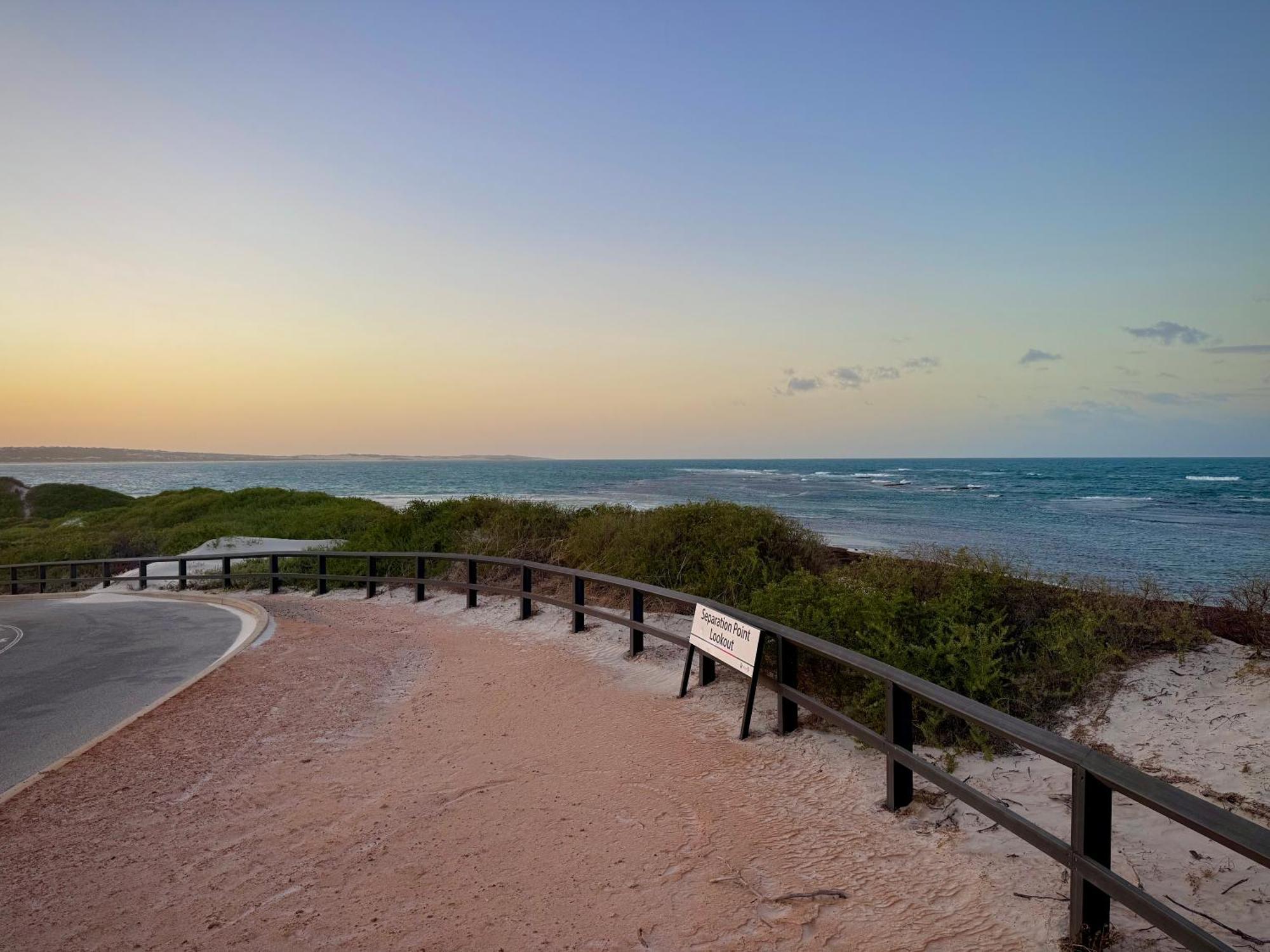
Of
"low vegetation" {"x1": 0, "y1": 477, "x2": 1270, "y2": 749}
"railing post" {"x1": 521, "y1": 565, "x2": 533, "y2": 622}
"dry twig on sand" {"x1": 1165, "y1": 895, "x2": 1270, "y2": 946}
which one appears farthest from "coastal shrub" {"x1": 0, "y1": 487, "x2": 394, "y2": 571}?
"dry twig on sand" {"x1": 1165, "y1": 895, "x2": 1270, "y2": 946}

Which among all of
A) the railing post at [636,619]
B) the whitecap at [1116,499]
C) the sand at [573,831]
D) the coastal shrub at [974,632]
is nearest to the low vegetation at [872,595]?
the coastal shrub at [974,632]

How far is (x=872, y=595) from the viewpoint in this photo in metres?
8.04

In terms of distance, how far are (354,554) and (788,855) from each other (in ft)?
45.2

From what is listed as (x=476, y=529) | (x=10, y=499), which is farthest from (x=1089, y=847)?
(x=10, y=499)

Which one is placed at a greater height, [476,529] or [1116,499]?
[476,529]

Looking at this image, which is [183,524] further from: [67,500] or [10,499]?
[10,499]

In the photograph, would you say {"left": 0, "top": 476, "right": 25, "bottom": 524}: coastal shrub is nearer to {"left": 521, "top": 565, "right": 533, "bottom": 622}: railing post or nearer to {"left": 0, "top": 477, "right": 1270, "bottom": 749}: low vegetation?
{"left": 0, "top": 477, "right": 1270, "bottom": 749}: low vegetation

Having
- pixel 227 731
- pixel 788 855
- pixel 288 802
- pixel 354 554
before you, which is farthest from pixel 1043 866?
pixel 354 554

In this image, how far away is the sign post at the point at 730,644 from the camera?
6512mm

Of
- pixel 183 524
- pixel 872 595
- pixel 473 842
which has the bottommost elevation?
pixel 183 524

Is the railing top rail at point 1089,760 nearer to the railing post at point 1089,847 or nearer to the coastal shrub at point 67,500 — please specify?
the railing post at point 1089,847

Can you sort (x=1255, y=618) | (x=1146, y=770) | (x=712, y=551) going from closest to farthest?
(x=1146, y=770)
(x=1255, y=618)
(x=712, y=551)

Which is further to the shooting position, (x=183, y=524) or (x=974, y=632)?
(x=183, y=524)

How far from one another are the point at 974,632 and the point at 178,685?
891cm
